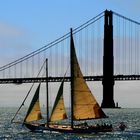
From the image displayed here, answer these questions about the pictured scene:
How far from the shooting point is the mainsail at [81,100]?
6325 centimetres

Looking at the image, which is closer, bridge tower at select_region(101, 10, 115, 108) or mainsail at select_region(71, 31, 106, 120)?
mainsail at select_region(71, 31, 106, 120)

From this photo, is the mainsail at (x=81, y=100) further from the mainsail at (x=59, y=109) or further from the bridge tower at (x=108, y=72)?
the bridge tower at (x=108, y=72)

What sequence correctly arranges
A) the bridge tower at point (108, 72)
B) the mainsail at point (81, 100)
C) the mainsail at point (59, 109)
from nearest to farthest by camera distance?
1. the mainsail at point (81, 100)
2. the mainsail at point (59, 109)
3. the bridge tower at point (108, 72)

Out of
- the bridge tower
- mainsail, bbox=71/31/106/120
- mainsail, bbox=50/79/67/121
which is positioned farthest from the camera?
the bridge tower

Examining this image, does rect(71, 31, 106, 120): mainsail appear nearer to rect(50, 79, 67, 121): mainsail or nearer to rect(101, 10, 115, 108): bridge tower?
rect(50, 79, 67, 121): mainsail

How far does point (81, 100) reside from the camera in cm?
6366

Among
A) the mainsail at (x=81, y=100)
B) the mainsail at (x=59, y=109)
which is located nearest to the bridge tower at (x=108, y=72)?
the mainsail at (x=59, y=109)

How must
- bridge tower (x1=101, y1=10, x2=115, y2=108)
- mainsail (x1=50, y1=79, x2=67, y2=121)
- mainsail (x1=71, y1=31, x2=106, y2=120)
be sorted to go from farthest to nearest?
1. bridge tower (x1=101, y1=10, x2=115, y2=108)
2. mainsail (x1=50, y1=79, x2=67, y2=121)
3. mainsail (x1=71, y1=31, x2=106, y2=120)

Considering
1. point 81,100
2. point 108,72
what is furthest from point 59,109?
point 108,72

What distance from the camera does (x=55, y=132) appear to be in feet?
228

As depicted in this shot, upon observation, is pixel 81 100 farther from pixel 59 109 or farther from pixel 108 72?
pixel 108 72

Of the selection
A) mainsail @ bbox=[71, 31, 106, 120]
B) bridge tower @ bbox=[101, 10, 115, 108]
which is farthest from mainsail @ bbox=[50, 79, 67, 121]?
bridge tower @ bbox=[101, 10, 115, 108]

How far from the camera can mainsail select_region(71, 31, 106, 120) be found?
208ft

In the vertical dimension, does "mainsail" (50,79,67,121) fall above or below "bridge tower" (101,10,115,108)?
below
